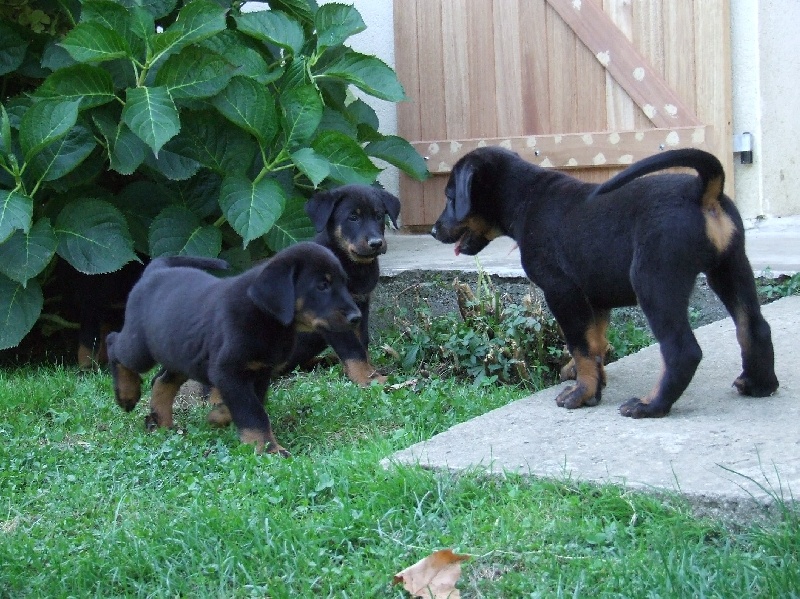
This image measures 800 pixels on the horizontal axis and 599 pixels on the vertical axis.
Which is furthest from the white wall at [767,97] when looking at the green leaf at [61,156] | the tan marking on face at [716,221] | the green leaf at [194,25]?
the green leaf at [61,156]

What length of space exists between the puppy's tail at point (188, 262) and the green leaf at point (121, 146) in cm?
92

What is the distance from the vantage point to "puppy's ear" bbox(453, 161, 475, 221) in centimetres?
477

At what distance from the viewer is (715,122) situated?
24.6 feet

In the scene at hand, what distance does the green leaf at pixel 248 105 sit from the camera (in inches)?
244

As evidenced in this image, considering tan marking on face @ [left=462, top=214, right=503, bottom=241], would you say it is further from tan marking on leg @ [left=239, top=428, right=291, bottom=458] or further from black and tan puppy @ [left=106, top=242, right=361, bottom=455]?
tan marking on leg @ [left=239, top=428, right=291, bottom=458]

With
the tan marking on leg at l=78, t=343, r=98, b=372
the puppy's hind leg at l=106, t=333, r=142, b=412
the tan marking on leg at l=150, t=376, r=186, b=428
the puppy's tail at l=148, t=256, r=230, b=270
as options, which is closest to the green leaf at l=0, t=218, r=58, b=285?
the tan marking on leg at l=78, t=343, r=98, b=372

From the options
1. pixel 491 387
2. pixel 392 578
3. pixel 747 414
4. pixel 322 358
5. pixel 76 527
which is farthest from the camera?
pixel 322 358

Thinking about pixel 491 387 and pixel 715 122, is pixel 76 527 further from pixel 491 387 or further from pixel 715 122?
pixel 715 122

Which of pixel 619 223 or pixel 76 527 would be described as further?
pixel 619 223

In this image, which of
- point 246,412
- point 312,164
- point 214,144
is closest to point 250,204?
point 312,164

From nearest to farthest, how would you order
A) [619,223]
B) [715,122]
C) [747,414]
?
[747,414]
[619,223]
[715,122]

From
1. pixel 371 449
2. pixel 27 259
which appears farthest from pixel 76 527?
pixel 27 259

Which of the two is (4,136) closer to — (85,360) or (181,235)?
(181,235)

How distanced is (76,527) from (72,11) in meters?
4.27
